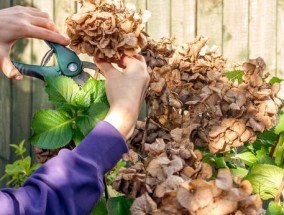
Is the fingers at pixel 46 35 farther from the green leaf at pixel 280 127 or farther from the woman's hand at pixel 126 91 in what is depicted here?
the green leaf at pixel 280 127

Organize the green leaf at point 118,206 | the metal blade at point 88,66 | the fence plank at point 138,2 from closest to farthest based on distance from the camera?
the green leaf at point 118,206
the metal blade at point 88,66
the fence plank at point 138,2

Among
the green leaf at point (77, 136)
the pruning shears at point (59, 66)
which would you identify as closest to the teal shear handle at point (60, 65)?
the pruning shears at point (59, 66)

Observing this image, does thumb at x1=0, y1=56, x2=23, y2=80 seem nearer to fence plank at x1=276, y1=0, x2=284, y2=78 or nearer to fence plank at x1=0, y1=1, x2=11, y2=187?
fence plank at x1=0, y1=1, x2=11, y2=187

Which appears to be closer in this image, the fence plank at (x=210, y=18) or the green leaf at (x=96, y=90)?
the green leaf at (x=96, y=90)

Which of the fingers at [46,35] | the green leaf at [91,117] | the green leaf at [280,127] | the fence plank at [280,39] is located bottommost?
the fence plank at [280,39]

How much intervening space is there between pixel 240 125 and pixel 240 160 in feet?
0.94

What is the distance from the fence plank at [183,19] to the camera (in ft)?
12.5

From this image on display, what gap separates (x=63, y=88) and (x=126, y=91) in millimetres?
218

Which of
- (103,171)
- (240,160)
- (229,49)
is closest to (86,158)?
(103,171)

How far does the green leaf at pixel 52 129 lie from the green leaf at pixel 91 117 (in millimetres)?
34

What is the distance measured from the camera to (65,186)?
104 cm

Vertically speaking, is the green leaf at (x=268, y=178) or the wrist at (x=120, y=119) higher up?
the wrist at (x=120, y=119)

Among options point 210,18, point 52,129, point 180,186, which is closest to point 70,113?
point 52,129

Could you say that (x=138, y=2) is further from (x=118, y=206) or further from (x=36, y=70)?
(x=118, y=206)
